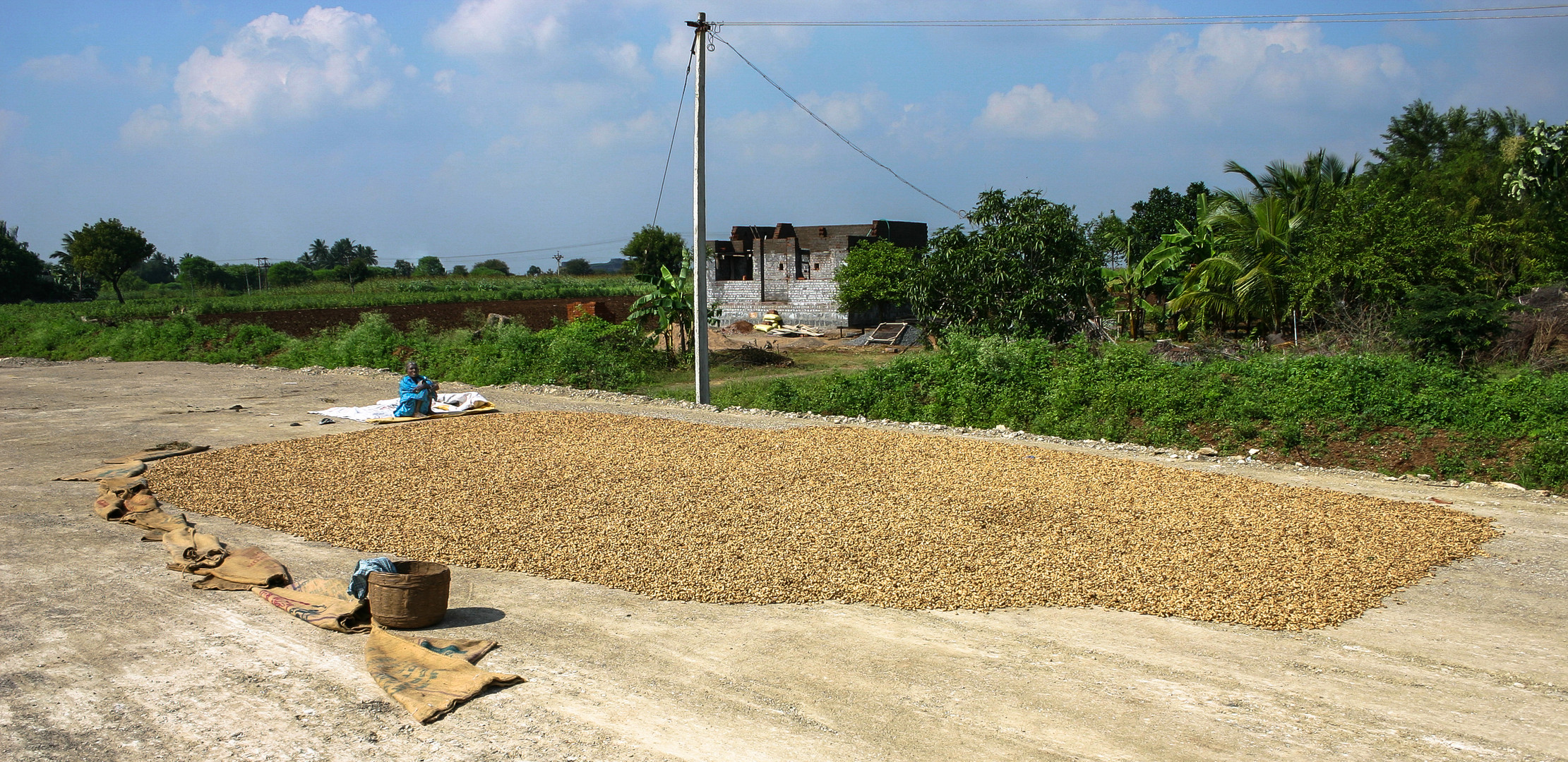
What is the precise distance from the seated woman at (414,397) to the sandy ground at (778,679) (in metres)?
6.38

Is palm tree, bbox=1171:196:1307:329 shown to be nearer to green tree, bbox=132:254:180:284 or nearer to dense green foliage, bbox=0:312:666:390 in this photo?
dense green foliage, bbox=0:312:666:390

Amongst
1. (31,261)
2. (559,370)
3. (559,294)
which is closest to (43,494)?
(559,370)

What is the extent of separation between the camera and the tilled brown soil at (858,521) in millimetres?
5930

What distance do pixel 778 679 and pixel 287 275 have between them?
8205cm

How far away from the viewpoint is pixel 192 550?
20.7ft

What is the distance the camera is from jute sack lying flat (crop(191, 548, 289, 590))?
579cm

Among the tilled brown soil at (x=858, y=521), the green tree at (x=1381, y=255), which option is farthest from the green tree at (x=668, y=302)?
the green tree at (x=1381, y=255)

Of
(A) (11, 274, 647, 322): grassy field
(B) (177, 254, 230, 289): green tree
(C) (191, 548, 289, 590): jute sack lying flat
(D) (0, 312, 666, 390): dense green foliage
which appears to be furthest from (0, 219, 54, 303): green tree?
(C) (191, 548, 289, 590): jute sack lying flat

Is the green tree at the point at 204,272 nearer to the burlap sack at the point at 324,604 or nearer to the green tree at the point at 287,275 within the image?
the green tree at the point at 287,275

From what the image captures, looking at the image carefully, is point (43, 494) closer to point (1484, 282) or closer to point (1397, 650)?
point (1397, 650)

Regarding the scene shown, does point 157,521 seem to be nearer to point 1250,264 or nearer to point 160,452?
point 160,452

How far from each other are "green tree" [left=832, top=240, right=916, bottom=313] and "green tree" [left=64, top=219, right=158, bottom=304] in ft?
124

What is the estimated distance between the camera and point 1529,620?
545 centimetres

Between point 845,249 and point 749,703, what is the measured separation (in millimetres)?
31889
